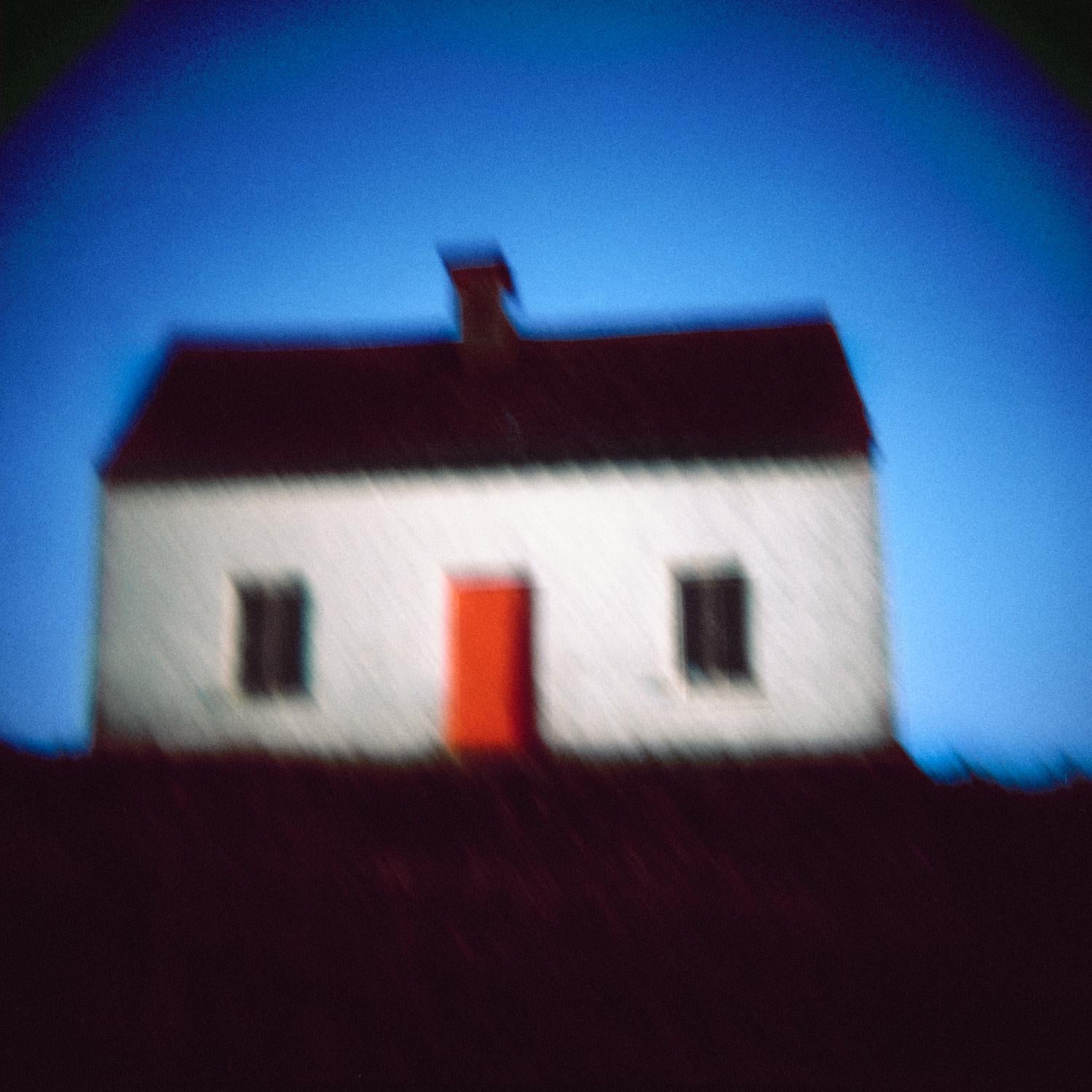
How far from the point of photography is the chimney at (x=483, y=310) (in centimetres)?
1012

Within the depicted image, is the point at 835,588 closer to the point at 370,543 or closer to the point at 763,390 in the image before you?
the point at 763,390

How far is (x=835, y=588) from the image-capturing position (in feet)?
27.2

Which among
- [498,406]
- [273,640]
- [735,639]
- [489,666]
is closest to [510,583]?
[489,666]

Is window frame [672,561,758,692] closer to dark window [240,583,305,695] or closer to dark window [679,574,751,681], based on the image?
dark window [679,574,751,681]

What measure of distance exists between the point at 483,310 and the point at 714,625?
16.7ft

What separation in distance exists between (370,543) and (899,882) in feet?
20.2

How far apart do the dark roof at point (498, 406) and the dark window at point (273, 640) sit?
144cm

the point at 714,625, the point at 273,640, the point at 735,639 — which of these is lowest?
the point at 273,640

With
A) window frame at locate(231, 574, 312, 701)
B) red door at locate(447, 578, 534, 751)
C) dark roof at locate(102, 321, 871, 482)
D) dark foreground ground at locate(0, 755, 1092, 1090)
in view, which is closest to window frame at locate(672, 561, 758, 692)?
dark roof at locate(102, 321, 871, 482)

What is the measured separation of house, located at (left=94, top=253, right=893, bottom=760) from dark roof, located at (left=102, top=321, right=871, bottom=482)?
0.15ft

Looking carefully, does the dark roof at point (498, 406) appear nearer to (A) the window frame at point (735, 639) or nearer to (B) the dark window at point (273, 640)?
(A) the window frame at point (735, 639)

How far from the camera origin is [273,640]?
8852 millimetres

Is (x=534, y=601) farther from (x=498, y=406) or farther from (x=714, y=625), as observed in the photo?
(x=498, y=406)

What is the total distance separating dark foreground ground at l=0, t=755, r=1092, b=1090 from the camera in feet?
9.93
